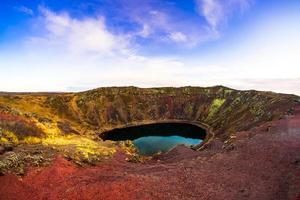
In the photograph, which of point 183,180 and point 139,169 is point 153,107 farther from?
point 183,180

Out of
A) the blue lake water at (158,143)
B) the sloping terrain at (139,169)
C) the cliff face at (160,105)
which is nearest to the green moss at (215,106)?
the cliff face at (160,105)

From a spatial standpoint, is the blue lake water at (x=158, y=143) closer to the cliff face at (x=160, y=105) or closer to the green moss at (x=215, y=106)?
the cliff face at (x=160, y=105)

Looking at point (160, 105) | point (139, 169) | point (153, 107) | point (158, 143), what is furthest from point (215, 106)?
point (139, 169)

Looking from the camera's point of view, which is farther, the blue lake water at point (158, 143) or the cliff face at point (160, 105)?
the cliff face at point (160, 105)

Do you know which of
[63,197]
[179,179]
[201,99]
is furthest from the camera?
[201,99]

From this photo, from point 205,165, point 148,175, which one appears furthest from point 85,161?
point 205,165

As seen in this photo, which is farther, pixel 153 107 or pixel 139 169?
pixel 153 107

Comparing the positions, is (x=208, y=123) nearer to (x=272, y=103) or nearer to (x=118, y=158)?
(x=272, y=103)
